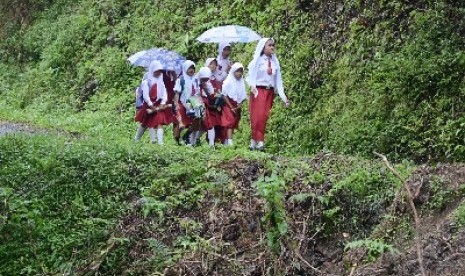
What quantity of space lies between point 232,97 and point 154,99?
4.28 feet

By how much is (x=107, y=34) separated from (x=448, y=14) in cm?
1222

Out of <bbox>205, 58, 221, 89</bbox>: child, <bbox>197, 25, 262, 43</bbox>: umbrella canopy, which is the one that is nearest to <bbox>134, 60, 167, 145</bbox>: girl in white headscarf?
<bbox>205, 58, 221, 89</bbox>: child

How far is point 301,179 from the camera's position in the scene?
11102 millimetres

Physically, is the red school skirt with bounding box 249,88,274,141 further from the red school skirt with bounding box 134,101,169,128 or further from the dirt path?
the dirt path

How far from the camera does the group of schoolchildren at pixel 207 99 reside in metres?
15.1

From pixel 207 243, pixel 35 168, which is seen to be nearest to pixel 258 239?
pixel 207 243

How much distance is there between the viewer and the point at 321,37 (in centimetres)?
1752

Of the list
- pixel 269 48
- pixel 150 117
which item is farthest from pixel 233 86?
pixel 150 117

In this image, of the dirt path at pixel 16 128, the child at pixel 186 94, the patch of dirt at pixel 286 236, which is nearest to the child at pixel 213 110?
the child at pixel 186 94

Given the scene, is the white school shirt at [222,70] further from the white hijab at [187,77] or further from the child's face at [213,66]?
the white hijab at [187,77]

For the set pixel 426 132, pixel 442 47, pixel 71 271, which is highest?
pixel 442 47

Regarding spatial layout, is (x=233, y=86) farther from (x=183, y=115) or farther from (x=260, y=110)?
(x=183, y=115)

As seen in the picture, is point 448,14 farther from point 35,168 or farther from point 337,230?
point 35,168

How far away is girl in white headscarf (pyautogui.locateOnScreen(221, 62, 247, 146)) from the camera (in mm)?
15430
